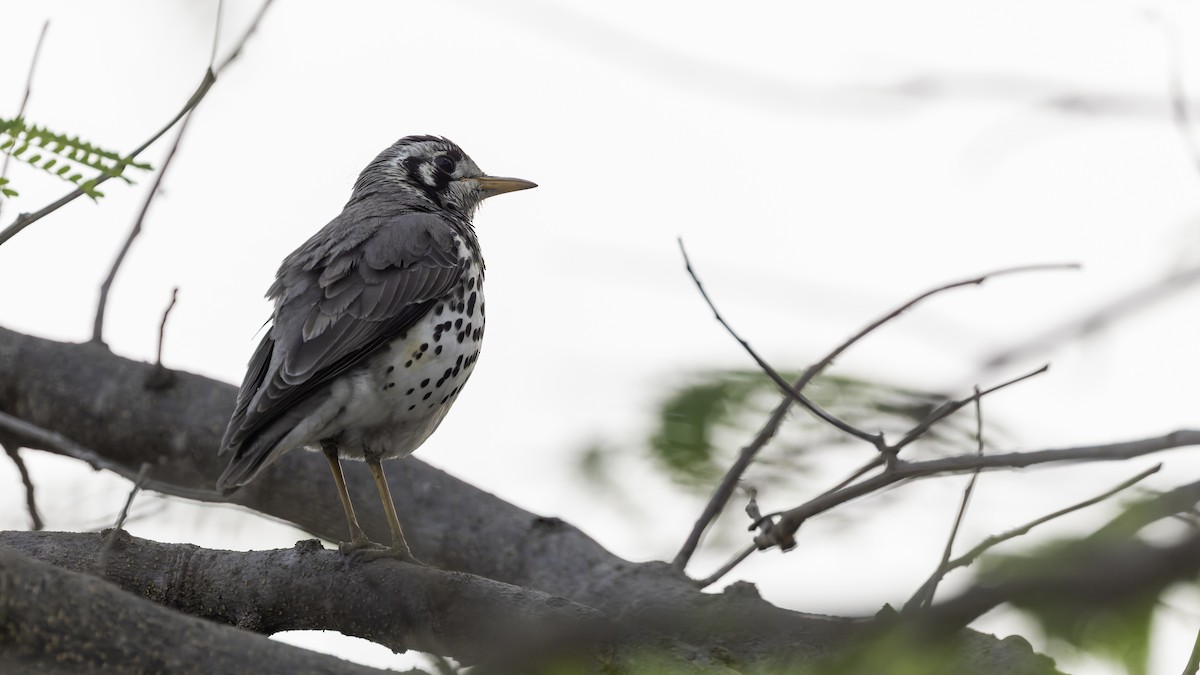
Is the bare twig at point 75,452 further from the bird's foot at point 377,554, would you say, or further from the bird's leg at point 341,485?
the bird's foot at point 377,554

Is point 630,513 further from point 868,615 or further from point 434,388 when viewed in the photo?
point 868,615

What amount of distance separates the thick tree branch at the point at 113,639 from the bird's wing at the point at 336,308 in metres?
2.27

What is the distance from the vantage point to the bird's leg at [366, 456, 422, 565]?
239 inches

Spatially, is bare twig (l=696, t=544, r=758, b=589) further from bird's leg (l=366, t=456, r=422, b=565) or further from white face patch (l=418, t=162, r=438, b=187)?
white face patch (l=418, t=162, r=438, b=187)

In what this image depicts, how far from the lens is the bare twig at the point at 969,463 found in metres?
2.28

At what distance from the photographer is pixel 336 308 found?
6.54 m

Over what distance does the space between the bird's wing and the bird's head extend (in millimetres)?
1429

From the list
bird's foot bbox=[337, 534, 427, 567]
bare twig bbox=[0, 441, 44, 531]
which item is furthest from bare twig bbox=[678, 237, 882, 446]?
bare twig bbox=[0, 441, 44, 531]

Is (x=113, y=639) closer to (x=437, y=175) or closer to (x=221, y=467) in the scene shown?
(x=221, y=467)

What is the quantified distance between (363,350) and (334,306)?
0.31 m

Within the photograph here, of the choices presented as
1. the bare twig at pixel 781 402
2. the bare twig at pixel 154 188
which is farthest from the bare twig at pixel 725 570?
the bare twig at pixel 154 188

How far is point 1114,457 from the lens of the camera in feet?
7.43

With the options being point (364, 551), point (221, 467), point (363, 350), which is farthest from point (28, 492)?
point (364, 551)

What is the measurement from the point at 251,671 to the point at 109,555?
1.93 meters
